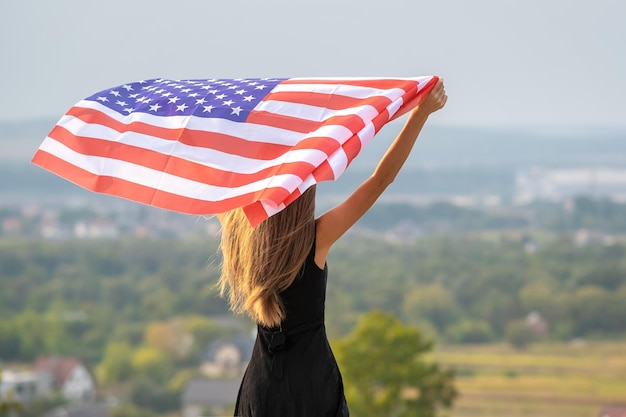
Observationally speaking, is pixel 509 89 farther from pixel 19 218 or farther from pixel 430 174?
pixel 19 218

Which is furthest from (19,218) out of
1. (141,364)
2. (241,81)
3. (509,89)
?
(241,81)

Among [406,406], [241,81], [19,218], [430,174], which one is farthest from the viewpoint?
[430,174]

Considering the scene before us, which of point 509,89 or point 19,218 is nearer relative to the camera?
point 19,218

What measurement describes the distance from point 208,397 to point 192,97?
35.3m

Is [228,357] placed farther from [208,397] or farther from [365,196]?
[365,196]

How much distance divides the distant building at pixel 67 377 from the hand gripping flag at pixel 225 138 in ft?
128

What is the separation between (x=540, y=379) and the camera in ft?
123

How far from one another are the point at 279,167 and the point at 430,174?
6229cm

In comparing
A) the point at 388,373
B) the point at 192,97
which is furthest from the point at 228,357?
the point at 192,97

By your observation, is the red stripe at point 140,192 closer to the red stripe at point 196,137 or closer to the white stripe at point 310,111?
the red stripe at point 196,137

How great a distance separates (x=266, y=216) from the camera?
1.79 m

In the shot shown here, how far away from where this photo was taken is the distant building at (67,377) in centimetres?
3981

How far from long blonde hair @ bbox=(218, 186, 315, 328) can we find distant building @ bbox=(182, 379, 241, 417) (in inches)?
1300

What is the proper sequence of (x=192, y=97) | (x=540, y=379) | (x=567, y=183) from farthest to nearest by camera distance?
1. (x=567, y=183)
2. (x=540, y=379)
3. (x=192, y=97)
